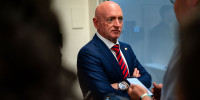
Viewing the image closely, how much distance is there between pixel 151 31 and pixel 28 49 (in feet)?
5.99

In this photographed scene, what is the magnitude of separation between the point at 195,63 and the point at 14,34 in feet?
0.89

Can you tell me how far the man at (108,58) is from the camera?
1.10 meters

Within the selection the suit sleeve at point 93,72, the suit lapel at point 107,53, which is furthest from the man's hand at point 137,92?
the suit lapel at point 107,53

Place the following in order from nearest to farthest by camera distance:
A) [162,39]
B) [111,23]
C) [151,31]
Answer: [111,23] < [162,39] < [151,31]

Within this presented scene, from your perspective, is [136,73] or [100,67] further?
[136,73]

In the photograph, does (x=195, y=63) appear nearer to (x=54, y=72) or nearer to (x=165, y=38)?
(x=54, y=72)

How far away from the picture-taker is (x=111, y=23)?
131cm

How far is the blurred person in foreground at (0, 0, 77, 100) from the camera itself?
0.52ft

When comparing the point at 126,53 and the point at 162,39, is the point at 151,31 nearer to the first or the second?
the point at 162,39

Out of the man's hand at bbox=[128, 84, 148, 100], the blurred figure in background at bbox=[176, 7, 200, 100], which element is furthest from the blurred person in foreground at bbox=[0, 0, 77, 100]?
the man's hand at bbox=[128, 84, 148, 100]

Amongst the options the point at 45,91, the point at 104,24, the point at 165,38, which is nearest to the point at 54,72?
the point at 45,91

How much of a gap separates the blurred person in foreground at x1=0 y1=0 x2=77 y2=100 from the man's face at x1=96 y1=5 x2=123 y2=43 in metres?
1.13

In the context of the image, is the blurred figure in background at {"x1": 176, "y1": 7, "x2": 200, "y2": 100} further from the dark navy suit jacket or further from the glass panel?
the glass panel

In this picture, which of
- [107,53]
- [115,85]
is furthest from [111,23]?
[115,85]
